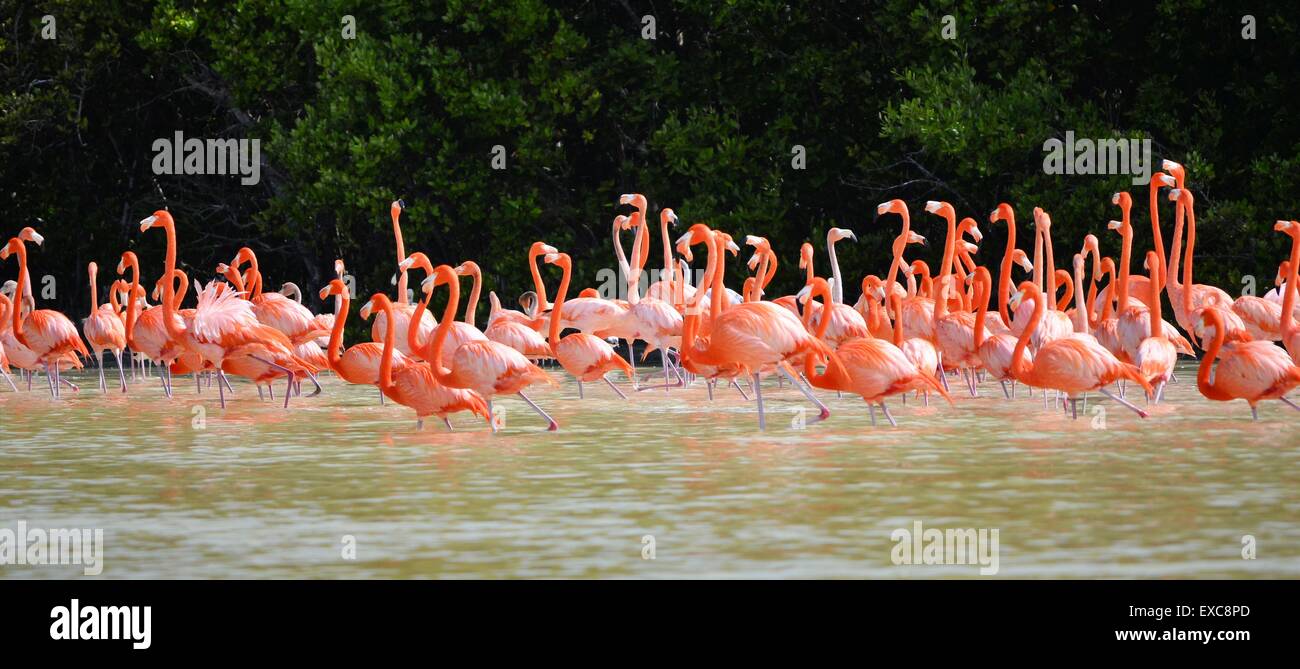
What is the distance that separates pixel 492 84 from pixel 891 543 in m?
15.2

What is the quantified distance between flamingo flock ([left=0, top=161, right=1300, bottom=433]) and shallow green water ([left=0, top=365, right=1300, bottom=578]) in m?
0.35

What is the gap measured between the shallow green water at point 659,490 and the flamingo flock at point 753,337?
0.35 metres

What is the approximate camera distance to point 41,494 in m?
8.64

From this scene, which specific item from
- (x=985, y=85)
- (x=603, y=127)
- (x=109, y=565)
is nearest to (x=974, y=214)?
(x=985, y=85)

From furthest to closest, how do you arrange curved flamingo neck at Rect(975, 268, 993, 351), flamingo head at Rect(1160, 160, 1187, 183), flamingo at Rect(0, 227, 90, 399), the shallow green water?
flamingo at Rect(0, 227, 90, 399) < flamingo head at Rect(1160, 160, 1187, 183) < curved flamingo neck at Rect(975, 268, 993, 351) < the shallow green water

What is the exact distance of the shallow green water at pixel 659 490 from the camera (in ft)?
22.1

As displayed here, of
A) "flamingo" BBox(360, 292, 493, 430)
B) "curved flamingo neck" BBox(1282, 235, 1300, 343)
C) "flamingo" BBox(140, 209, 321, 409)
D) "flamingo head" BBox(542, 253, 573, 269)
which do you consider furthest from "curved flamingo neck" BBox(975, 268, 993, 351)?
"flamingo" BBox(140, 209, 321, 409)

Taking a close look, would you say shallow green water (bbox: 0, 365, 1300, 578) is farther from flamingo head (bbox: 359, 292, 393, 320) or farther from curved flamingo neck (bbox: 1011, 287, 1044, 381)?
flamingo head (bbox: 359, 292, 393, 320)

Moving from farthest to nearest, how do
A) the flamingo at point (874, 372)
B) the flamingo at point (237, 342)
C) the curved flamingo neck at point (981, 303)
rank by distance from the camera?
the flamingo at point (237, 342) < the curved flamingo neck at point (981, 303) < the flamingo at point (874, 372)

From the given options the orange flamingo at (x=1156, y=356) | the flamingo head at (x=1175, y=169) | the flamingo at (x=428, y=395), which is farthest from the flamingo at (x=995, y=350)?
the flamingo at (x=428, y=395)

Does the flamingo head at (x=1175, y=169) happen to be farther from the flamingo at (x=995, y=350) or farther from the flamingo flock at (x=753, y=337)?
the flamingo at (x=995, y=350)

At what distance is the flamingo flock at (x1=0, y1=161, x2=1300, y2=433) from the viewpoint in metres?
11.4

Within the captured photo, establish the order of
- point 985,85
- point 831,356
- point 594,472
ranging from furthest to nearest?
1. point 985,85
2. point 831,356
3. point 594,472

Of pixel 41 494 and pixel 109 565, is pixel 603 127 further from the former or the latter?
pixel 109 565
